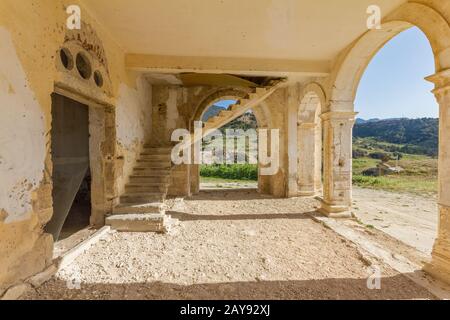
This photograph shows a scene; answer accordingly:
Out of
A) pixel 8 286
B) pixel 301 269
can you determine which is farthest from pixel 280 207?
pixel 8 286

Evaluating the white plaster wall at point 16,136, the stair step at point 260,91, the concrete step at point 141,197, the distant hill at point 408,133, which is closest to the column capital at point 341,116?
the stair step at point 260,91

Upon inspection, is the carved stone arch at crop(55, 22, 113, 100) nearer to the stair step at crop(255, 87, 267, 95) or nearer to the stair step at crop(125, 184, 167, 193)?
the stair step at crop(125, 184, 167, 193)

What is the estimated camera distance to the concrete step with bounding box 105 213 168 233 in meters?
4.94

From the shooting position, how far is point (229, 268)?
3.39 m

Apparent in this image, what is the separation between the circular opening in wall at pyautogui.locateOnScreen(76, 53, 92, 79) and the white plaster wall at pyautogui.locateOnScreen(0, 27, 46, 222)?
160cm

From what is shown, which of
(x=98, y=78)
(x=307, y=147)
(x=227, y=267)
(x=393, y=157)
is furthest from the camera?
(x=393, y=157)

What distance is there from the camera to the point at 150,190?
598cm

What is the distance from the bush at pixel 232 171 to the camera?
16547 millimetres

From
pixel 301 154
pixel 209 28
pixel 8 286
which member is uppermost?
pixel 209 28

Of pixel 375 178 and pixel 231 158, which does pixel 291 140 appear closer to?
pixel 375 178

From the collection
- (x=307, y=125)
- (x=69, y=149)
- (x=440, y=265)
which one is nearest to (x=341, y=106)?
(x=307, y=125)

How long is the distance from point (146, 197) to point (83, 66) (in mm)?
3258
